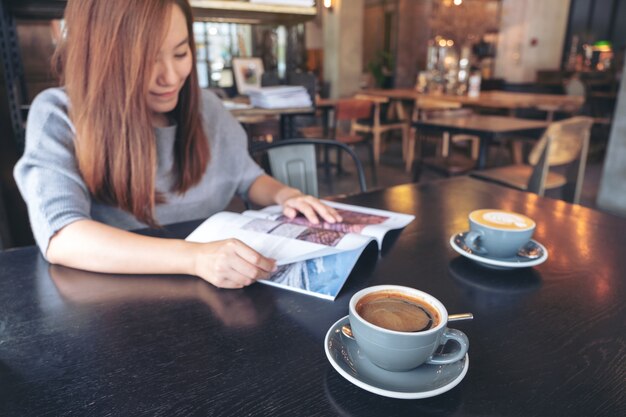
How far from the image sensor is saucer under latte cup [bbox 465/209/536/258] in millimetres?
756

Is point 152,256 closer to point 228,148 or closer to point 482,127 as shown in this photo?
point 228,148

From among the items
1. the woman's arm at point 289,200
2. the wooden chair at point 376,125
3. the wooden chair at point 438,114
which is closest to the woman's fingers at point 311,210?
the woman's arm at point 289,200

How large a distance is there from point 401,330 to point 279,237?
A: 1.41 feet

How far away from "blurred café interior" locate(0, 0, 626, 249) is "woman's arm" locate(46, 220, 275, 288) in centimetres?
56

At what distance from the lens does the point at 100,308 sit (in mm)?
662

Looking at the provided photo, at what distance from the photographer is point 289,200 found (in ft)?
3.32


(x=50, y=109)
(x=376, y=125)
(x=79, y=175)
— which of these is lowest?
(x=376, y=125)

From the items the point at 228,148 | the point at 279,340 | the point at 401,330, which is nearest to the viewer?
the point at 401,330

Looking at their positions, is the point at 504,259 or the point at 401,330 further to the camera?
the point at 504,259

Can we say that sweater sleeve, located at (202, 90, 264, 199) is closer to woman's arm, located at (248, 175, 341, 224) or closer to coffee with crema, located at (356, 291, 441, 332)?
woman's arm, located at (248, 175, 341, 224)

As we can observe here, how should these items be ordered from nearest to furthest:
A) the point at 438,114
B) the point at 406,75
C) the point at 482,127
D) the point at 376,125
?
the point at 482,127 < the point at 438,114 < the point at 376,125 < the point at 406,75

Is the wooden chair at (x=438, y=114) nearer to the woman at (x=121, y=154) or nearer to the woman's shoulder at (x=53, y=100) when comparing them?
the woman at (x=121, y=154)

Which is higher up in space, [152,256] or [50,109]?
[50,109]

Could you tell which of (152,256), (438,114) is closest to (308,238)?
(152,256)
